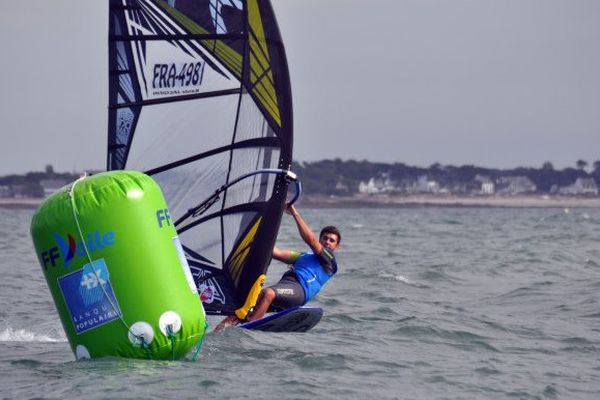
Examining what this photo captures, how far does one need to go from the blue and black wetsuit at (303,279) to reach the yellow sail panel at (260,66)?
1.08 metres

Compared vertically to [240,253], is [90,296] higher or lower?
lower

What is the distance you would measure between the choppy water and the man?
249mm

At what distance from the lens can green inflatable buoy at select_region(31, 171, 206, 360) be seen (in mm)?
6523

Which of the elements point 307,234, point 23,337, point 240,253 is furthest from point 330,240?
point 23,337

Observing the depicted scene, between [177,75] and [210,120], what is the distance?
16.8 inches

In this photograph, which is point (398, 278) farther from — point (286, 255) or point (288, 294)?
point (288, 294)

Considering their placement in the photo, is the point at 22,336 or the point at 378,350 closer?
the point at 378,350

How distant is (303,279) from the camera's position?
8656 mm

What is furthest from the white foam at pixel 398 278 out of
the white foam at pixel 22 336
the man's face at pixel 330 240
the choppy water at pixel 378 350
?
the white foam at pixel 22 336

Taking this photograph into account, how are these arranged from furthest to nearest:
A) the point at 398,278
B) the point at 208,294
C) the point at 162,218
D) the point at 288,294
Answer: the point at 398,278
the point at 208,294
the point at 288,294
the point at 162,218

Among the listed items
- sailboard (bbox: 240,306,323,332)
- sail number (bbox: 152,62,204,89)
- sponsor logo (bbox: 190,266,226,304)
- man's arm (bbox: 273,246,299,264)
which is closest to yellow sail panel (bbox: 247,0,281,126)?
sail number (bbox: 152,62,204,89)

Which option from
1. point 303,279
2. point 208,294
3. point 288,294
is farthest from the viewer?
point 208,294

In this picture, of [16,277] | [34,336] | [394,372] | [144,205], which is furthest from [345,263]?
[144,205]

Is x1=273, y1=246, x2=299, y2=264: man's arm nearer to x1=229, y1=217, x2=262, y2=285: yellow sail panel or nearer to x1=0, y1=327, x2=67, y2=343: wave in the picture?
x1=229, y1=217, x2=262, y2=285: yellow sail panel
